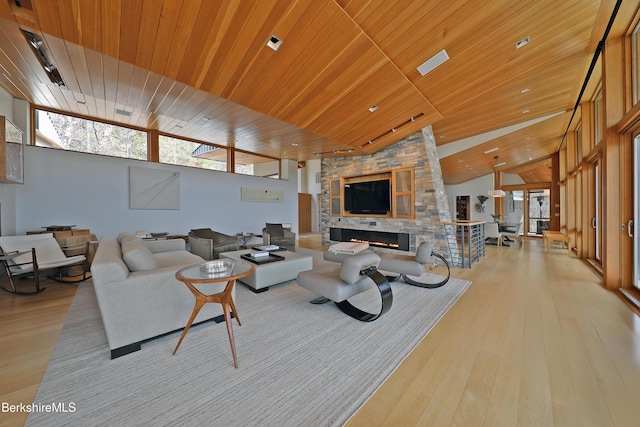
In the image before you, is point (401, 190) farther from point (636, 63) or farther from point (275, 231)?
point (636, 63)

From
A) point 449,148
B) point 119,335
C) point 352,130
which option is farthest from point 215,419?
point 449,148

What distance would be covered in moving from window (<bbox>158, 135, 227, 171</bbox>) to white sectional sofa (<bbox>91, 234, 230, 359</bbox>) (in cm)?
424

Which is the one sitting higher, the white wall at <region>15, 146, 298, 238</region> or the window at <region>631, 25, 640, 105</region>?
the window at <region>631, 25, 640, 105</region>

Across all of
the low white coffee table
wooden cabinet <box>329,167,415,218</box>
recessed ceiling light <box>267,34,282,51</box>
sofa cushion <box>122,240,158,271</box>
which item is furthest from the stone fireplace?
sofa cushion <box>122,240,158,271</box>

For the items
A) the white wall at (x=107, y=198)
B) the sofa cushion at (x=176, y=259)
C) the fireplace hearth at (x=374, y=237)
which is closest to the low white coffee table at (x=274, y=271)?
the sofa cushion at (x=176, y=259)

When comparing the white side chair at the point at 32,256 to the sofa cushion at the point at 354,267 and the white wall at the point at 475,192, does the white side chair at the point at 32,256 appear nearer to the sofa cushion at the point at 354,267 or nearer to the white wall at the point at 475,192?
the sofa cushion at the point at 354,267

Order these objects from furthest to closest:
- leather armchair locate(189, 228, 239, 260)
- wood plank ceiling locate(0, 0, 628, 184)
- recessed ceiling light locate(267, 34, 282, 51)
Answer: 1. leather armchair locate(189, 228, 239, 260)
2. recessed ceiling light locate(267, 34, 282, 51)
3. wood plank ceiling locate(0, 0, 628, 184)

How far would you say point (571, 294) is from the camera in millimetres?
3469

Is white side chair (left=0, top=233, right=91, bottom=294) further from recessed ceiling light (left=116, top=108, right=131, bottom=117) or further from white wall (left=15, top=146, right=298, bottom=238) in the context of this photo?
recessed ceiling light (left=116, top=108, right=131, bottom=117)

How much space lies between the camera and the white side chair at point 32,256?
10.5 ft

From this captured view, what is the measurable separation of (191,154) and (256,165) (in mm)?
2012

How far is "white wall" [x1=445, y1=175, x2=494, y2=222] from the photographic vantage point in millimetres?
12389

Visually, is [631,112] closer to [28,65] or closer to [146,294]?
[146,294]

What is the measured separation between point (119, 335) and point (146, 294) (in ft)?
1.13
